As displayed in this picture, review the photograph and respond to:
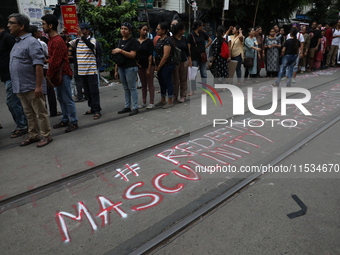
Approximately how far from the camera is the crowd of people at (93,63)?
420 centimetres

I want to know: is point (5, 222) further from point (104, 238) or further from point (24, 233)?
point (104, 238)

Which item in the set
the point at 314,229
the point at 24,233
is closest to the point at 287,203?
the point at 314,229

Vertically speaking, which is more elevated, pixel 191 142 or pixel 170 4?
pixel 170 4

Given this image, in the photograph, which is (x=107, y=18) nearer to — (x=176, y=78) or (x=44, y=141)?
(x=176, y=78)

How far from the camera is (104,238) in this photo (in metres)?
2.33

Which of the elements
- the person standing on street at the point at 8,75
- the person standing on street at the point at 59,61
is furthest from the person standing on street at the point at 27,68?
the person standing on street at the point at 8,75

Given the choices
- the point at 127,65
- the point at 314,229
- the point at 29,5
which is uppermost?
the point at 29,5

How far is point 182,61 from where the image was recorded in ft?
22.2

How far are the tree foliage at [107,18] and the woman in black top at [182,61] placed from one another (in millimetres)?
4070

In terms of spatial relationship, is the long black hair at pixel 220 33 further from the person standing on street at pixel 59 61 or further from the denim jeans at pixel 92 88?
the person standing on street at pixel 59 61

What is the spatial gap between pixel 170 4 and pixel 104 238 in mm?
19250

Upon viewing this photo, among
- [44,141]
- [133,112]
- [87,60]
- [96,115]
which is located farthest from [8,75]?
[133,112]

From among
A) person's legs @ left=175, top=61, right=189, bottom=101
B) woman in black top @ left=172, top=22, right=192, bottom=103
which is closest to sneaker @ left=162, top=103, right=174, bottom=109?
woman in black top @ left=172, top=22, right=192, bottom=103

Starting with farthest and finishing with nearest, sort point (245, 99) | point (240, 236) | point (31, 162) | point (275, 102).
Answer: point (245, 99)
point (275, 102)
point (31, 162)
point (240, 236)
